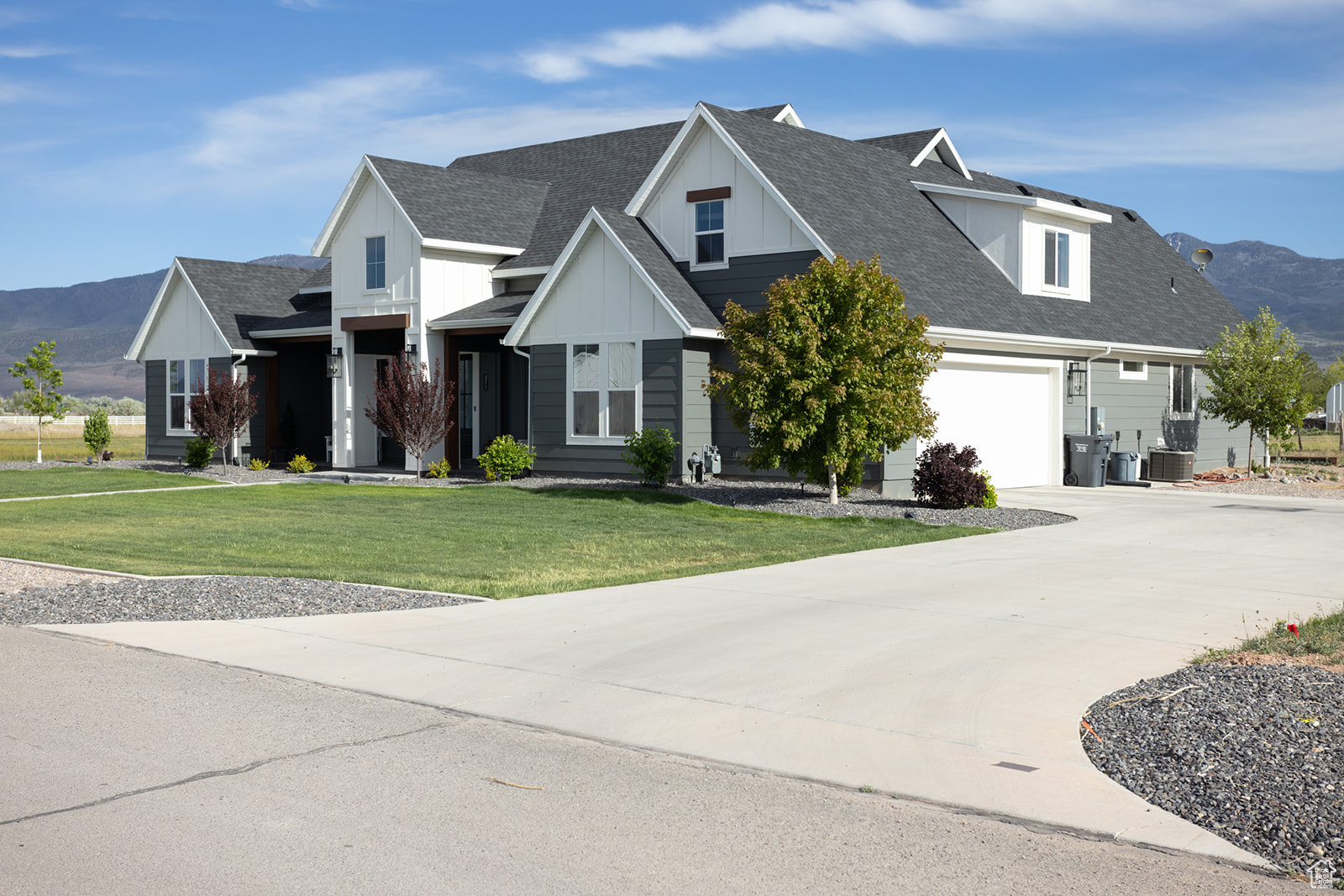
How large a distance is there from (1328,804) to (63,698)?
282 inches

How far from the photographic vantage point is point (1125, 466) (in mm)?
25672

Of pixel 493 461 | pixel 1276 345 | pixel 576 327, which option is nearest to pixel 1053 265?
pixel 1276 345

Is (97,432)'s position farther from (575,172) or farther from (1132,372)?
(1132,372)

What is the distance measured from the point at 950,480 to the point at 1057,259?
33.0 ft

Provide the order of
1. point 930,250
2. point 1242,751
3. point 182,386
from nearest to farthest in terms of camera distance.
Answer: point 1242,751, point 930,250, point 182,386

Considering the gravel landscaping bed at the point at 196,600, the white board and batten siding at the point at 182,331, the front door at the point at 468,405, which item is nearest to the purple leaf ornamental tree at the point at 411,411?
the front door at the point at 468,405

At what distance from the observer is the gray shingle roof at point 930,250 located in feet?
73.1

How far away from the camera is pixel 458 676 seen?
8.09m

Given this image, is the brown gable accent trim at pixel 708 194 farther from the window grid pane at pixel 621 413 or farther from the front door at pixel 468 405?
the front door at pixel 468 405

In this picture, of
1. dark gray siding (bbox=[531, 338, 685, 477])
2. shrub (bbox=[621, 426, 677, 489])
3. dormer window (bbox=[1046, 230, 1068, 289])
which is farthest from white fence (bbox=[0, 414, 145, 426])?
dormer window (bbox=[1046, 230, 1068, 289])


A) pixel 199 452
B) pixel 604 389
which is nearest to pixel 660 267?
pixel 604 389

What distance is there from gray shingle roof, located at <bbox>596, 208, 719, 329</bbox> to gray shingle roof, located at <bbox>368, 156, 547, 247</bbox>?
4348 mm

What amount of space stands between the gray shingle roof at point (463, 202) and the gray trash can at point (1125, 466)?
1404 centimetres

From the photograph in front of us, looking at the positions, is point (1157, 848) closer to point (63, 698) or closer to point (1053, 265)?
point (63, 698)
